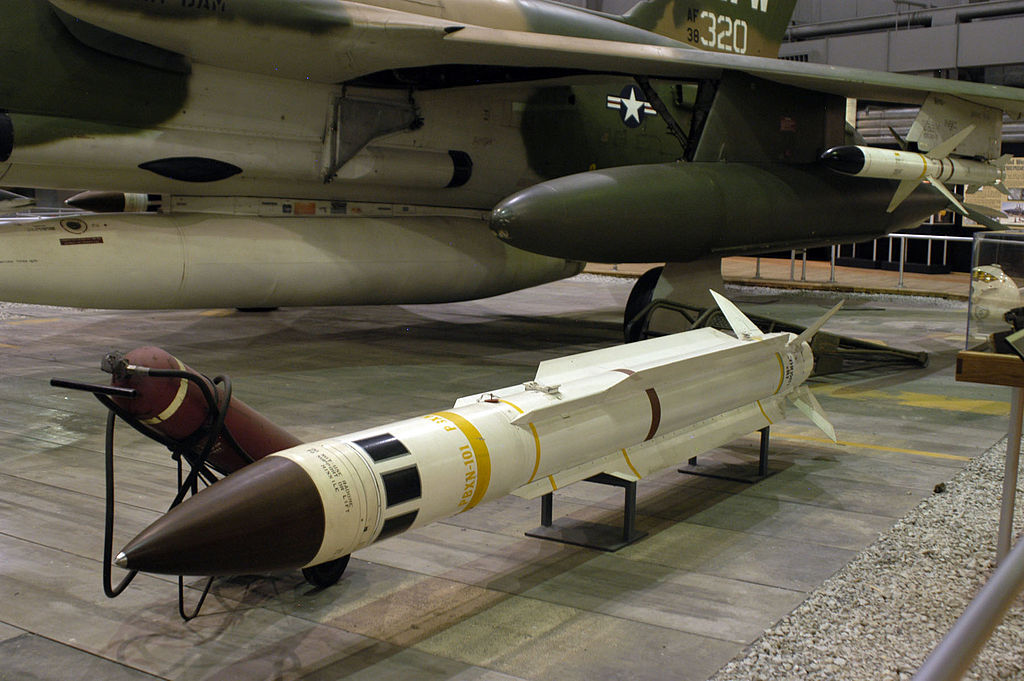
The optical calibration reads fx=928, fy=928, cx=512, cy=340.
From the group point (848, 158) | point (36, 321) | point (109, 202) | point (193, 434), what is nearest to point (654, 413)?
point (193, 434)

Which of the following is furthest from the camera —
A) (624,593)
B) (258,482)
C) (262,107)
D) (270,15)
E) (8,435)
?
(262,107)

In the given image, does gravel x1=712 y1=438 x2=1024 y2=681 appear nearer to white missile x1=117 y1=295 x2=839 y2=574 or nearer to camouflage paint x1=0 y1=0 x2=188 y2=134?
white missile x1=117 y1=295 x2=839 y2=574

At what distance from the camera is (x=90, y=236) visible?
6.80 metres

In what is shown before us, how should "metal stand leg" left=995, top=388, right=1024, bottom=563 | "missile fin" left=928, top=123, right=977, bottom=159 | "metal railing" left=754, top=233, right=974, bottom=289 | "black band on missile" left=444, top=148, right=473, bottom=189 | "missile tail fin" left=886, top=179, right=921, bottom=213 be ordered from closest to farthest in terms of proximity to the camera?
"metal stand leg" left=995, top=388, right=1024, bottom=563, "missile fin" left=928, top=123, right=977, bottom=159, "missile tail fin" left=886, top=179, right=921, bottom=213, "black band on missile" left=444, top=148, right=473, bottom=189, "metal railing" left=754, top=233, right=974, bottom=289

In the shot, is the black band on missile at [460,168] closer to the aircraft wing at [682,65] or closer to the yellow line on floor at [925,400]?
the aircraft wing at [682,65]

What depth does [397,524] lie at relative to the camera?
309cm

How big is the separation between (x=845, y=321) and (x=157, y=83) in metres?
7.91

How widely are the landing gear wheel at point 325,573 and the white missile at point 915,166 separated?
228 inches

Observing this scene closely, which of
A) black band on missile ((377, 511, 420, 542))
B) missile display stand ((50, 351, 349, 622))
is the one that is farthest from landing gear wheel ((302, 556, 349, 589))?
black band on missile ((377, 511, 420, 542))

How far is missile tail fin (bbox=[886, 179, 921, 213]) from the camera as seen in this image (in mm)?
8383

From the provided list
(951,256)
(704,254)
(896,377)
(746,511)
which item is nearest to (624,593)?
(746,511)

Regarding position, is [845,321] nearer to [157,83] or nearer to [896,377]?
[896,377]

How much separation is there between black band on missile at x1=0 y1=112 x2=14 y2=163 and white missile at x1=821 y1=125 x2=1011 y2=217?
633 cm

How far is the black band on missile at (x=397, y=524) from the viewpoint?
3.06 m
